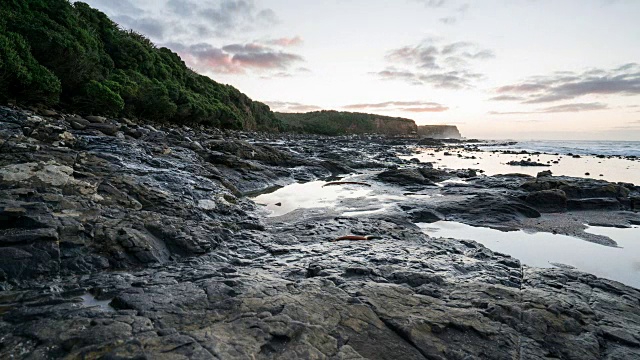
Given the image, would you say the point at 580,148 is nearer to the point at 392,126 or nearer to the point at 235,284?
the point at 235,284

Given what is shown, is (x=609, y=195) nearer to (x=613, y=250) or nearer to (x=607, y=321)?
(x=613, y=250)

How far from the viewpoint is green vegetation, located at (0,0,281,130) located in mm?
12156

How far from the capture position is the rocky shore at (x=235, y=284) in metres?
2.48

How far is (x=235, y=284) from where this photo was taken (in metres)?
3.38

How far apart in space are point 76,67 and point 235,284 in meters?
18.6

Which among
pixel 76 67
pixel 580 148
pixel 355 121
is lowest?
pixel 580 148

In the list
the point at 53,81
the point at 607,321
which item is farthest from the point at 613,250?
the point at 53,81

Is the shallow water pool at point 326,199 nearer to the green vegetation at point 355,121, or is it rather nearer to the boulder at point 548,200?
the boulder at point 548,200

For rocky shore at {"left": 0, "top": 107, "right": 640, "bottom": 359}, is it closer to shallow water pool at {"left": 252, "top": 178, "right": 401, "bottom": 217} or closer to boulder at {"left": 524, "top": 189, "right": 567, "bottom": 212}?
shallow water pool at {"left": 252, "top": 178, "right": 401, "bottom": 217}

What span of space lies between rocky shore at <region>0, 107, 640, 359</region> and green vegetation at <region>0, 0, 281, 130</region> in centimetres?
675

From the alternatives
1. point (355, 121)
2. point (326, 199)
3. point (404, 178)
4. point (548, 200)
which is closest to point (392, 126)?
point (355, 121)

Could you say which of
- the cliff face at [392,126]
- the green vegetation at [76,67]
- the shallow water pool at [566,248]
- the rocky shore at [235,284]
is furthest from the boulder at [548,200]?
the cliff face at [392,126]

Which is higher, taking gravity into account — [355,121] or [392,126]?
[355,121]

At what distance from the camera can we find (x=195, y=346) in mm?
2285
